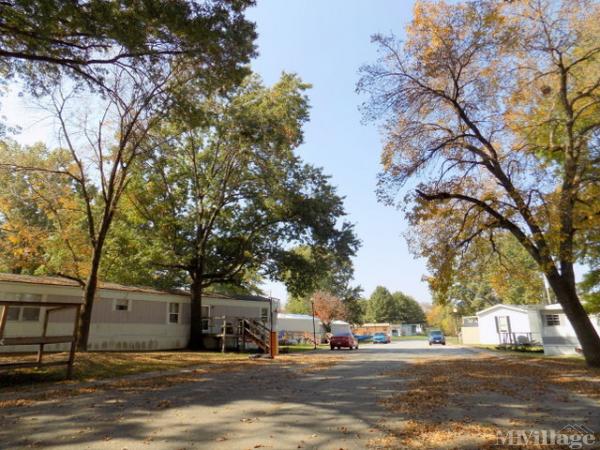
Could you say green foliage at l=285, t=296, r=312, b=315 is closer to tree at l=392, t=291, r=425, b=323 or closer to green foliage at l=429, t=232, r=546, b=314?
tree at l=392, t=291, r=425, b=323

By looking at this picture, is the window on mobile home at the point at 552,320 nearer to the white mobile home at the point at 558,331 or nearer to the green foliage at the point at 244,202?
the white mobile home at the point at 558,331

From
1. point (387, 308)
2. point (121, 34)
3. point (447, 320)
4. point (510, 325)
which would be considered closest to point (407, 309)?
point (387, 308)

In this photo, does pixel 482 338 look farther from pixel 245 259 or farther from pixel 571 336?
pixel 245 259

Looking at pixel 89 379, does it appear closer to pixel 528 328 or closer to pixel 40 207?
pixel 40 207

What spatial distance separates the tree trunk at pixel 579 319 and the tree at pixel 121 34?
13955 mm

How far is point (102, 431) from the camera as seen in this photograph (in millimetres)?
5758

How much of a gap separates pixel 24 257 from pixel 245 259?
37.9 feet

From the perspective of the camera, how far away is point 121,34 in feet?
29.8

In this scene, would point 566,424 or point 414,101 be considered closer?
point 566,424

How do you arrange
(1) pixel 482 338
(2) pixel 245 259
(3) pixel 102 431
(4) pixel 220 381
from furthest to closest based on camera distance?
(1) pixel 482 338, (2) pixel 245 259, (4) pixel 220 381, (3) pixel 102 431

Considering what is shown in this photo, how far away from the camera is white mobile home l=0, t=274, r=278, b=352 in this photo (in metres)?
18.5

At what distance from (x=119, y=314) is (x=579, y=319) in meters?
21.4

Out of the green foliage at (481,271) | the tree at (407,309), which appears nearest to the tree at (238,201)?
the green foliage at (481,271)

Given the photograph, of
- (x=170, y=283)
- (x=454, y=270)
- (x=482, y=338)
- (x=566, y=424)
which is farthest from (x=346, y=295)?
(x=566, y=424)
